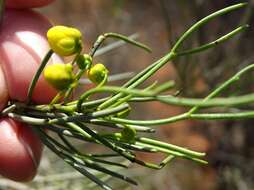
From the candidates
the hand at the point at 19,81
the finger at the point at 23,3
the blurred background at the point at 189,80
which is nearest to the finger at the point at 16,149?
the hand at the point at 19,81

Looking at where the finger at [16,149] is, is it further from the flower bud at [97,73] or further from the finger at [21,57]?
the flower bud at [97,73]

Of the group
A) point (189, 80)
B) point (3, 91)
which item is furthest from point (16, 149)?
point (189, 80)

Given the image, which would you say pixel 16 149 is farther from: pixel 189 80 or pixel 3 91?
pixel 189 80

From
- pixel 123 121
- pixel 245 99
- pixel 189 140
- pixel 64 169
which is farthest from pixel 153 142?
pixel 189 140

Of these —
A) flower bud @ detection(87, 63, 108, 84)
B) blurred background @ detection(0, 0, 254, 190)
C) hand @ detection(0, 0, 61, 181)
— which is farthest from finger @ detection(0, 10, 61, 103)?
blurred background @ detection(0, 0, 254, 190)

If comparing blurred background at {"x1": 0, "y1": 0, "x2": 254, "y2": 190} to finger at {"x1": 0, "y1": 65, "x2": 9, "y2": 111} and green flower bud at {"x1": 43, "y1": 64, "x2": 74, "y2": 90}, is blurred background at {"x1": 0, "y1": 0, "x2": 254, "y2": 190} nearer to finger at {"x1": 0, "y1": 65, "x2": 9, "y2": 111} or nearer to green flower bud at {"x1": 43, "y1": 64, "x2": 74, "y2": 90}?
finger at {"x1": 0, "y1": 65, "x2": 9, "y2": 111}
